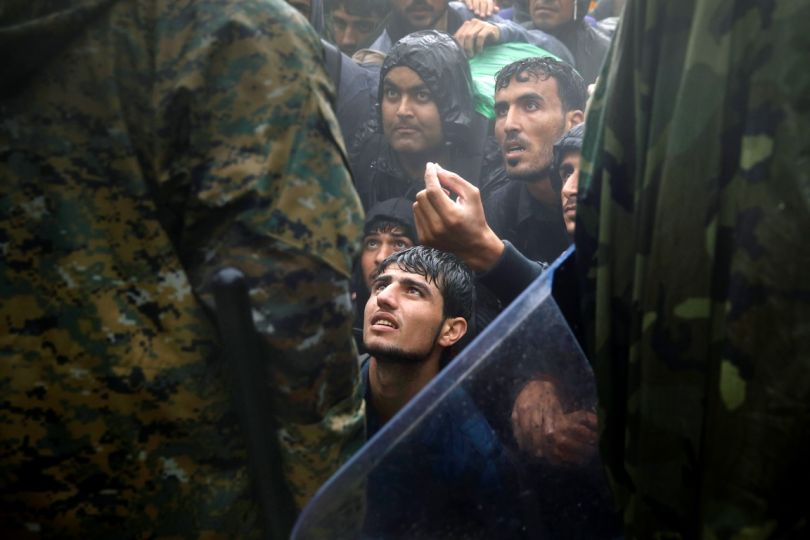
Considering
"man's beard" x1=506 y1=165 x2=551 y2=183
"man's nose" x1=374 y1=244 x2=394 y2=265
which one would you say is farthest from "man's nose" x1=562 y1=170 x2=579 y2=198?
"man's nose" x1=374 y1=244 x2=394 y2=265

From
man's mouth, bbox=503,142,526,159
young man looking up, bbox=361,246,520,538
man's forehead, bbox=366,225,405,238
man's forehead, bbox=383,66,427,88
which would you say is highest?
young man looking up, bbox=361,246,520,538

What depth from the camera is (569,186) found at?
11.1 ft

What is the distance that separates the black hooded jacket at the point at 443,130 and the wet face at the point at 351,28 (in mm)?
818

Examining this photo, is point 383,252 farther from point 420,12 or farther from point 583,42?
point 583,42

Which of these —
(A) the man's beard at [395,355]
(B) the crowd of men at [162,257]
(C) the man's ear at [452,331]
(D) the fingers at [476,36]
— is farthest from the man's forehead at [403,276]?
(D) the fingers at [476,36]

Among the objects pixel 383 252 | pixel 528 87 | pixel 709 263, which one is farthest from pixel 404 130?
pixel 709 263

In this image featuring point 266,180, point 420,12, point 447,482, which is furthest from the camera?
point 420,12

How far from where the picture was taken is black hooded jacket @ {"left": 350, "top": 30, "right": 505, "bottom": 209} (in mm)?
4199

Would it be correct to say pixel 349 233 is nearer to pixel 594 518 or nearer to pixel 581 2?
pixel 594 518

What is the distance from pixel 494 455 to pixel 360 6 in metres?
4.35

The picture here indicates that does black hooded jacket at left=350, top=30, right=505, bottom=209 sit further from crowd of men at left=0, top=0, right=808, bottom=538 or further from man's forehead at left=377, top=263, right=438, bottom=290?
crowd of men at left=0, top=0, right=808, bottom=538

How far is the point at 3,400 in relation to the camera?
4.41 ft

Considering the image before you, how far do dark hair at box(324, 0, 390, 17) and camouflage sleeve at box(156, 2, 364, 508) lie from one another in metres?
3.79

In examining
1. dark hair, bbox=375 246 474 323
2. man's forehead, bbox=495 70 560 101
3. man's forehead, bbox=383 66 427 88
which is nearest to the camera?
dark hair, bbox=375 246 474 323
